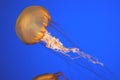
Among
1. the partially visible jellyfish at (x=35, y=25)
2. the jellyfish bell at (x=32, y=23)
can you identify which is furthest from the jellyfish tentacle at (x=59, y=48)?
the jellyfish bell at (x=32, y=23)

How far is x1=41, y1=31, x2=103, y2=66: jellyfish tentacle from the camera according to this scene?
77.4 inches

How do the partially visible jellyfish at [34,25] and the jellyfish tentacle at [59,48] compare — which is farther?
the jellyfish tentacle at [59,48]

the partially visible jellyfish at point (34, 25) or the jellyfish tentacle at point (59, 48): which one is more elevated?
the partially visible jellyfish at point (34, 25)

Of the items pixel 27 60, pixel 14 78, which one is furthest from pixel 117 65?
pixel 14 78

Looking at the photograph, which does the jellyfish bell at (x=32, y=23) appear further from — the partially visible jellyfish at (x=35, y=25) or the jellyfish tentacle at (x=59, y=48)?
the jellyfish tentacle at (x=59, y=48)

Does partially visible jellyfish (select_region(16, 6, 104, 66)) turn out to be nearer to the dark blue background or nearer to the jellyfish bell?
the jellyfish bell

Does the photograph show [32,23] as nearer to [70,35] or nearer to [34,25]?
[34,25]

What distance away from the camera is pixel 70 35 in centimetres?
200

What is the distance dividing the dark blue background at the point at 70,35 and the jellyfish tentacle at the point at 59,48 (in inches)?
2.2

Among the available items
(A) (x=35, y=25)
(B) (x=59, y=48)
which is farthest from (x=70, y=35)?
(A) (x=35, y=25)

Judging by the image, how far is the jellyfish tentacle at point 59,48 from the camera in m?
1.97

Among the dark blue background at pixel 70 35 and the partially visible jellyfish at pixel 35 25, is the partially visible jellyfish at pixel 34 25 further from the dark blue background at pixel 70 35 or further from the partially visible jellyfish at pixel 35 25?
the dark blue background at pixel 70 35

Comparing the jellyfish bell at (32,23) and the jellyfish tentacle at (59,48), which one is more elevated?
the jellyfish bell at (32,23)

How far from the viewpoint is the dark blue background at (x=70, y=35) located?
1.89 m
